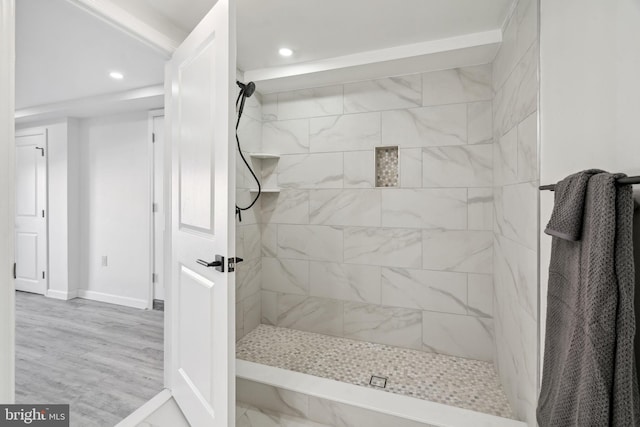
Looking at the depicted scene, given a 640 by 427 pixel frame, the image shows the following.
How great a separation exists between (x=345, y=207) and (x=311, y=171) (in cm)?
44

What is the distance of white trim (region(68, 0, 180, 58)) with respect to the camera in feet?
4.56

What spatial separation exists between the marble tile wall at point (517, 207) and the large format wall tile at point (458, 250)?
0.15 metres

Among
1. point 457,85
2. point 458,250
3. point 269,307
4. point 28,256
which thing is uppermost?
point 457,85

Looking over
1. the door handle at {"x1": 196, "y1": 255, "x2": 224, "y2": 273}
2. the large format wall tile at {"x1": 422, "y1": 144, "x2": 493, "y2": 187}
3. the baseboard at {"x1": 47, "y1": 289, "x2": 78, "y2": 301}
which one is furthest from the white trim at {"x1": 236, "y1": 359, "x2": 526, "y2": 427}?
the baseboard at {"x1": 47, "y1": 289, "x2": 78, "y2": 301}

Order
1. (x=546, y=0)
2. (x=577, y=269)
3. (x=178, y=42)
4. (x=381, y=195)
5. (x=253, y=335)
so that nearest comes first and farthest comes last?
(x=577, y=269), (x=546, y=0), (x=178, y=42), (x=381, y=195), (x=253, y=335)

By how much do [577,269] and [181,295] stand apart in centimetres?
172

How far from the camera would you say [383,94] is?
2.39m

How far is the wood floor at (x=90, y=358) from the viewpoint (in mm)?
1793

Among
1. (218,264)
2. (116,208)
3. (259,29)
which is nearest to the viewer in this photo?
(218,264)

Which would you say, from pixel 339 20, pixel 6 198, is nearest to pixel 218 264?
pixel 6 198

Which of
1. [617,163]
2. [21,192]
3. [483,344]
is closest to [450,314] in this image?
[483,344]

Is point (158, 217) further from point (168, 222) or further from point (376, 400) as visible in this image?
point (376, 400)

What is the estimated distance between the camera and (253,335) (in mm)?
2625

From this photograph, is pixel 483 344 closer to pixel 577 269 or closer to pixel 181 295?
pixel 577 269
